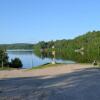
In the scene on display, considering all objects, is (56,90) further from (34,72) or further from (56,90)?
(34,72)

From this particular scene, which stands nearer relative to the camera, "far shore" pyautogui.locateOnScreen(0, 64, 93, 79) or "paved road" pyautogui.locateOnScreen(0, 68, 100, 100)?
"paved road" pyautogui.locateOnScreen(0, 68, 100, 100)

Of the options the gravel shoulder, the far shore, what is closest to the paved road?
the gravel shoulder

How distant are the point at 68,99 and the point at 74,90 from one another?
228cm

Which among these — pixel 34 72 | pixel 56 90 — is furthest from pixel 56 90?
pixel 34 72

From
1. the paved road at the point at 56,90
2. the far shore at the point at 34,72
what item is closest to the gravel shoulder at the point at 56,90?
the paved road at the point at 56,90

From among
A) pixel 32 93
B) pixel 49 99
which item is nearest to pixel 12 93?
pixel 32 93

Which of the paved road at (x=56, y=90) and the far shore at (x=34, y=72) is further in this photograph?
the far shore at (x=34, y=72)

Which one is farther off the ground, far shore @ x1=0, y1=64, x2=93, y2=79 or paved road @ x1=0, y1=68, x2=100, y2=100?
far shore @ x1=0, y1=64, x2=93, y2=79

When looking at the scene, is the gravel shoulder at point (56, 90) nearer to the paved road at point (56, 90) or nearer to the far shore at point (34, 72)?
the paved road at point (56, 90)

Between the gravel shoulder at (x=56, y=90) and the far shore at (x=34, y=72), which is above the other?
the far shore at (x=34, y=72)

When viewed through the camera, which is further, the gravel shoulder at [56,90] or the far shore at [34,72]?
the far shore at [34,72]

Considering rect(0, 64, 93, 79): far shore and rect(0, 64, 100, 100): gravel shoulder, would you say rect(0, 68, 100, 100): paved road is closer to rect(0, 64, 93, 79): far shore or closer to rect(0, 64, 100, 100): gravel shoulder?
rect(0, 64, 100, 100): gravel shoulder

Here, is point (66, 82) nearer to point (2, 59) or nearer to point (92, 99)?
point (92, 99)

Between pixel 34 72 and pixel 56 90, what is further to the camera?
pixel 34 72
